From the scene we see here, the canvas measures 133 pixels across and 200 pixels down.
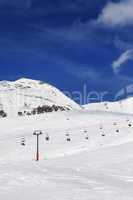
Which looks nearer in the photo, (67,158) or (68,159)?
(68,159)

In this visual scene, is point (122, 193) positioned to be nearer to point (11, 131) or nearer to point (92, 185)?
point (92, 185)

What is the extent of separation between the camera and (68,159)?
42.2 meters

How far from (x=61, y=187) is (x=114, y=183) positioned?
385 cm

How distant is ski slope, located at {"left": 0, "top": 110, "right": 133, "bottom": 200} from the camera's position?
58.7ft

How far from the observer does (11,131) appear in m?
78.1

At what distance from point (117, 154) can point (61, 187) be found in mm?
27178

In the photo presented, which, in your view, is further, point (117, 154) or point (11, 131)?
point (11, 131)

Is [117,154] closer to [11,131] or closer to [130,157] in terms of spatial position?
[130,157]

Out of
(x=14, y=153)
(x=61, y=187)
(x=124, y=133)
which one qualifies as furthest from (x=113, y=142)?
(x=61, y=187)

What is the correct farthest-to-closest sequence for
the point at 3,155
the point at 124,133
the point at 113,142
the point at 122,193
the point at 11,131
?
the point at 11,131, the point at 124,133, the point at 113,142, the point at 3,155, the point at 122,193

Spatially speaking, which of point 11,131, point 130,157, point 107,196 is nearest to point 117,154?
point 130,157

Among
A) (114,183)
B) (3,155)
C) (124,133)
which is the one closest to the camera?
(114,183)

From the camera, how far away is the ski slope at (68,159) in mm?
17891

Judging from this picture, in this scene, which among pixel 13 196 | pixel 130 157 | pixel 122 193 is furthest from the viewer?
pixel 130 157
